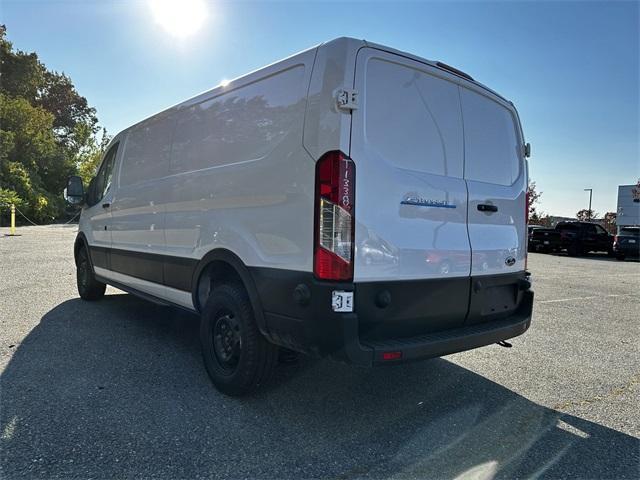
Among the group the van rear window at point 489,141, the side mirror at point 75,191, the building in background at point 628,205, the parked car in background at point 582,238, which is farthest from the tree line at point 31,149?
the building in background at point 628,205

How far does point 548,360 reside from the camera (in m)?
4.60

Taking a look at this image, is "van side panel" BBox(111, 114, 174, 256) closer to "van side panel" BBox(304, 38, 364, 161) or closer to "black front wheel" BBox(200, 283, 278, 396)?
"black front wheel" BBox(200, 283, 278, 396)

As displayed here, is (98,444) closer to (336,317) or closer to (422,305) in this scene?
(336,317)

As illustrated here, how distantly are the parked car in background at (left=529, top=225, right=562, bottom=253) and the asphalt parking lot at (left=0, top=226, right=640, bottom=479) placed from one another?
18144mm

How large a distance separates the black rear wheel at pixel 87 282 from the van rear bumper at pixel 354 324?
434cm

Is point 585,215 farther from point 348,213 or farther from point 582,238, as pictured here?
point 348,213

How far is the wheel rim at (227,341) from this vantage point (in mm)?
3436

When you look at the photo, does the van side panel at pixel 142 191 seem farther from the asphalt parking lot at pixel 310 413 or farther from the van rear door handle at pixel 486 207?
the van rear door handle at pixel 486 207

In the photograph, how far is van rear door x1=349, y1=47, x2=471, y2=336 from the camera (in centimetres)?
280

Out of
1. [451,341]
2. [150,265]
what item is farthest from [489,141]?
[150,265]

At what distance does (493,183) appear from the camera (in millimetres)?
3682

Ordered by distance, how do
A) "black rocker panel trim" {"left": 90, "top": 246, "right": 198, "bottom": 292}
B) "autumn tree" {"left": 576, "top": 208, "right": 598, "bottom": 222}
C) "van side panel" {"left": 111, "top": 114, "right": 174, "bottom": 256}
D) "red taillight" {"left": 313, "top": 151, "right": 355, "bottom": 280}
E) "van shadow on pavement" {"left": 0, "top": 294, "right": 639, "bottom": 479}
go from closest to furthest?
"van shadow on pavement" {"left": 0, "top": 294, "right": 639, "bottom": 479} → "red taillight" {"left": 313, "top": 151, "right": 355, "bottom": 280} → "black rocker panel trim" {"left": 90, "top": 246, "right": 198, "bottom": 292} → "van side panel" {"left": 111, "top": 114, "right": 174, "bottom": 256} → "autumn tree" {"left": 576, "top": 208, "right": 598, "bottom": 222}

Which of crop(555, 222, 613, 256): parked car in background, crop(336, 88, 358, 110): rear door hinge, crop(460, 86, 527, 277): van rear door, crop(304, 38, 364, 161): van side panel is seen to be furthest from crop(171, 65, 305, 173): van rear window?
crop(555, 222, 613, 256): parked car in background

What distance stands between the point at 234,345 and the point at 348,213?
1426 millimetres
